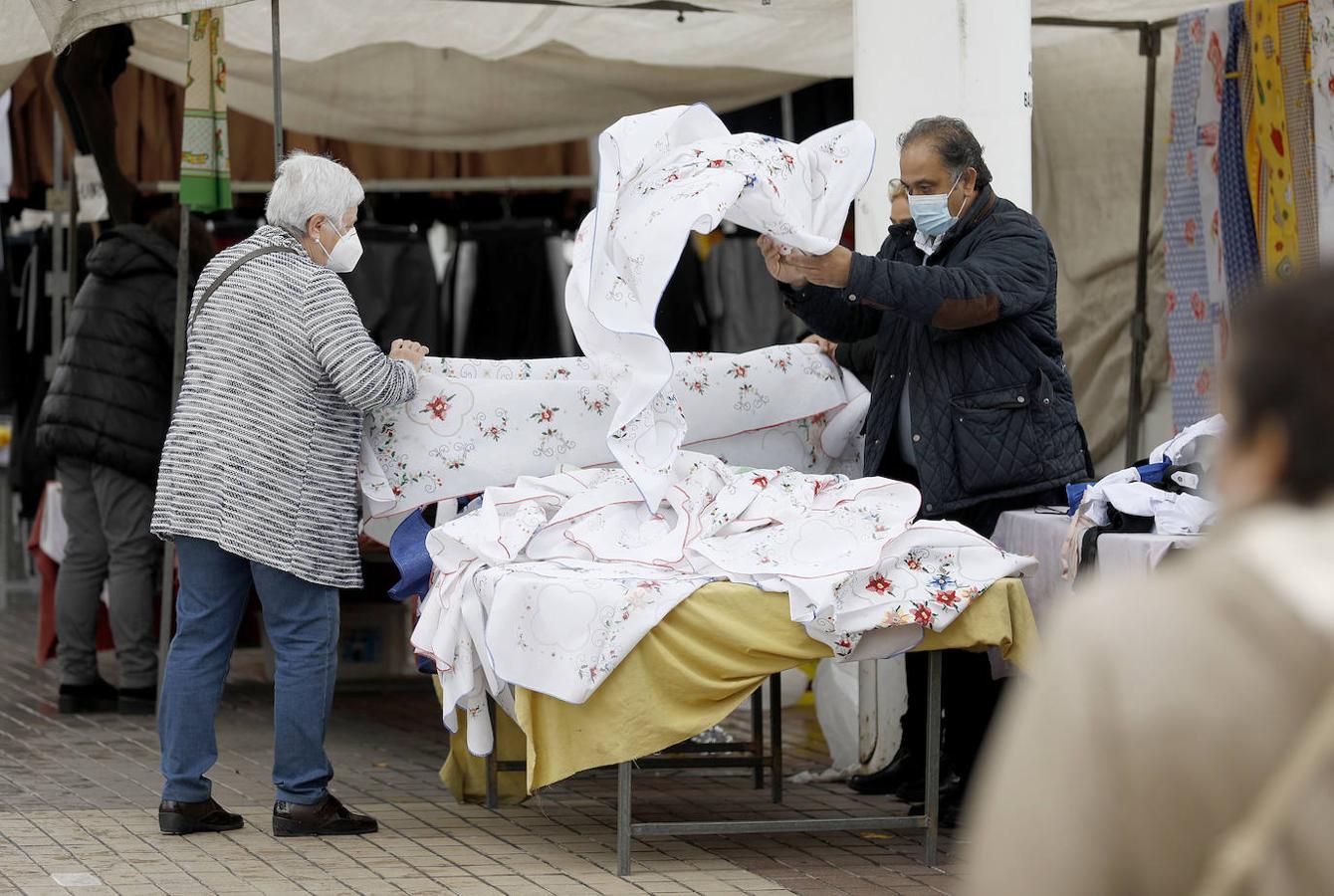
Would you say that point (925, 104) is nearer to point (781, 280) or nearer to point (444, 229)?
point (781, 280)

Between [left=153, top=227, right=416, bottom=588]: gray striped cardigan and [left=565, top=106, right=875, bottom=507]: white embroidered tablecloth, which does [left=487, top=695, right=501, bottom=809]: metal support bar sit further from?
[left=565, top=106, right=875, bottom=507]: white embroidered tablecloth

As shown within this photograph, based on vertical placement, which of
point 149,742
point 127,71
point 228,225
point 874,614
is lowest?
point 149,742

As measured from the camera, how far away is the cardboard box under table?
4215 millimetres

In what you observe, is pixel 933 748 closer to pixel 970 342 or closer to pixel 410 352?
pixel 970 342

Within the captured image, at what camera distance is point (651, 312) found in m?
4.59

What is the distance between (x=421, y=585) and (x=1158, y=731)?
3.68m

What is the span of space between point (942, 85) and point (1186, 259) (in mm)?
2133

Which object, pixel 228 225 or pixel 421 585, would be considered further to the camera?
pixel 228 225

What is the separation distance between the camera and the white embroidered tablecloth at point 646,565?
4.20 metres

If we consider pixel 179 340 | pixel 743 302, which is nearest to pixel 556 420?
pixel 179 340

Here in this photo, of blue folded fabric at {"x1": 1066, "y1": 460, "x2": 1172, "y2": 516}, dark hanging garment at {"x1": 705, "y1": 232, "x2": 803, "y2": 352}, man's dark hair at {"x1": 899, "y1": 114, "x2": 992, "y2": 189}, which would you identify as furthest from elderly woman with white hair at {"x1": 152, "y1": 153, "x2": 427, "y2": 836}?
dark hanging garment at {"x1": 705, "y1": 232, "x2": 803, "y2": 352}

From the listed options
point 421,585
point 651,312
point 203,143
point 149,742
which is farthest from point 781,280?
point 149,742

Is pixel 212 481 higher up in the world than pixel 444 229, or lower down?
lower down

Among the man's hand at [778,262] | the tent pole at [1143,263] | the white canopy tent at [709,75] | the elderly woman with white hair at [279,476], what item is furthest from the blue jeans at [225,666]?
the tent pole at [1143,263]
